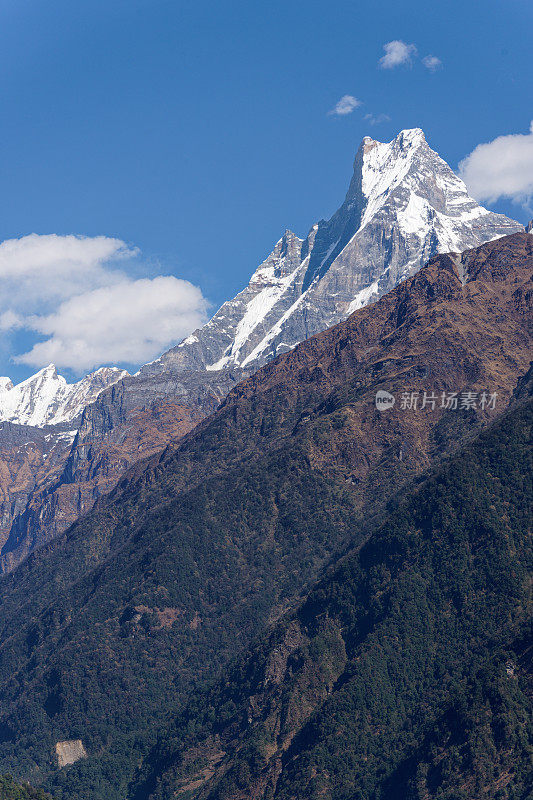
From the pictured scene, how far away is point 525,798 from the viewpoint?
645 ft
